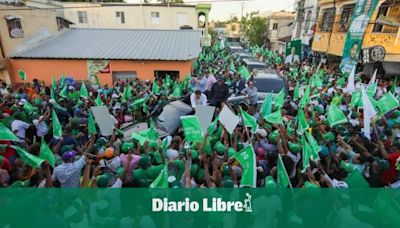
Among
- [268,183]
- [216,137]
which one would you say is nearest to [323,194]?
[268,183]

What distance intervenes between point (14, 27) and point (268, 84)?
1276 cm

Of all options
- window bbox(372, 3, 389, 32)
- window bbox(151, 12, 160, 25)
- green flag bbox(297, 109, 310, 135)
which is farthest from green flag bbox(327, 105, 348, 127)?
window bbox(151, 12, 160, 25)

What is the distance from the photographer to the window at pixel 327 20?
68.9ft

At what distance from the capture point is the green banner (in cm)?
297

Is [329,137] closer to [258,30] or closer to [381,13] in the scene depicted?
[381,13]

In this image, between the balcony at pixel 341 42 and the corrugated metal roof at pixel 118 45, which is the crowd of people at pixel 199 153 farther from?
the balcony at pixel 341 42

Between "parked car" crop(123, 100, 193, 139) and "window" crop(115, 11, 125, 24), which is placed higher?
"window" crop(115, 11, 125, 24)

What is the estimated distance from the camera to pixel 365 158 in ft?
13.7

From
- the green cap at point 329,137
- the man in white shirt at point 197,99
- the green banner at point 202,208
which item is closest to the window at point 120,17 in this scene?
the man in white shirt at point 197,99

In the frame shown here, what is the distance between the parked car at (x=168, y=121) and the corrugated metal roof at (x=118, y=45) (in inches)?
296

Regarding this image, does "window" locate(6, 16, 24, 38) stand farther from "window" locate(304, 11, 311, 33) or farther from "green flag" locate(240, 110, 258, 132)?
"window" locate(304, 11, 311, 33)

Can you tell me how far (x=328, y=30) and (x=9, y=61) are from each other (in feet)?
66.5

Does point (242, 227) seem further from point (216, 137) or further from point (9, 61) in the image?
point (9, 61)

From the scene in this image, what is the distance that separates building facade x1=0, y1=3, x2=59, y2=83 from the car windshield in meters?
12.0
